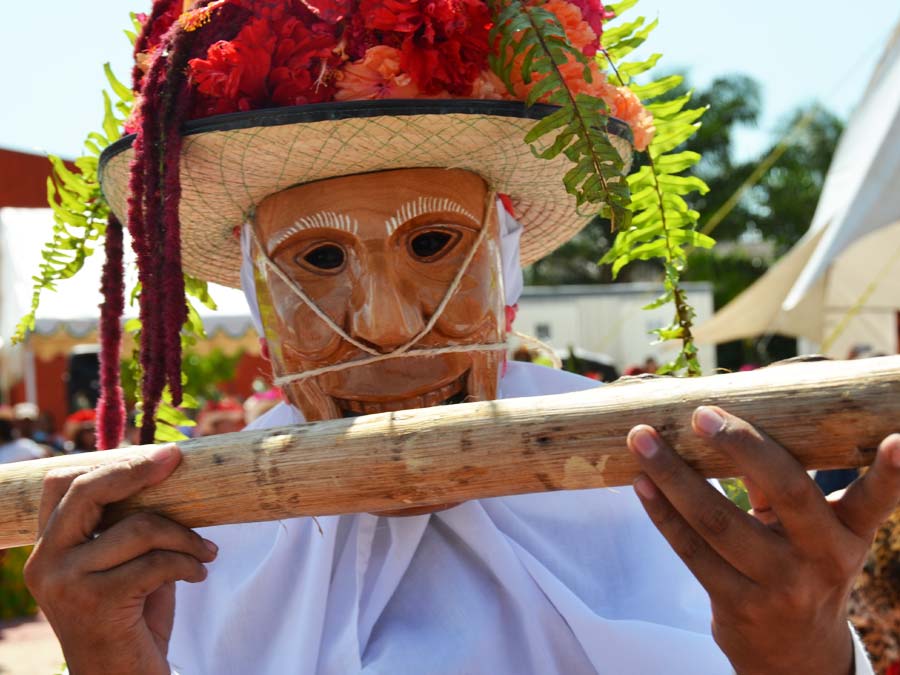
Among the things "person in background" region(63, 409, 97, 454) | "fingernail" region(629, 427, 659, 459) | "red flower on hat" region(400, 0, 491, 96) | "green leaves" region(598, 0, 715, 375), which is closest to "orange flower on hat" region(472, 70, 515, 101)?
"red flower on hat" region(400, 0, 491, 96)

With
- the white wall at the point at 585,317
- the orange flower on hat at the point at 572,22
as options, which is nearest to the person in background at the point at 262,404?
the orange flower on hat at the point at 572,22

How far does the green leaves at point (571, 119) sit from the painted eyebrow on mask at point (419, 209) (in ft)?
0.89

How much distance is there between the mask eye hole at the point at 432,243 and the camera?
1.99 metres

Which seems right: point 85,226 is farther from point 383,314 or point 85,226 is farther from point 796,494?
point 796,494

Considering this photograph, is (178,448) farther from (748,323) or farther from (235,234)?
(748,323)

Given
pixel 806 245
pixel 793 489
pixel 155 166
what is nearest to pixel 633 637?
pixel 793 489

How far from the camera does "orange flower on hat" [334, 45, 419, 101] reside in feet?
6.16

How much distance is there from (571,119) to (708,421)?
0.69m

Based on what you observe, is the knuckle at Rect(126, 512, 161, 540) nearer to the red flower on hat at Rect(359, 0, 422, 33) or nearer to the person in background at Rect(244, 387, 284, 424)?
the red flower on hat at Rect(359, 0, 422, 33)

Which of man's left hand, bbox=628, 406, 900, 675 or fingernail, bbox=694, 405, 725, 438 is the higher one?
fingernail, bbox=694, 405, 725, 438

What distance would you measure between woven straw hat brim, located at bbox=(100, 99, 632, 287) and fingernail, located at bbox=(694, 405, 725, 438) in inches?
31.7

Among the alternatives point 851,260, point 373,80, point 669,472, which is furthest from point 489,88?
point 851,260

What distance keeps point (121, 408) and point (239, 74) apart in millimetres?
969

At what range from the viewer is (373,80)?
1.89m
